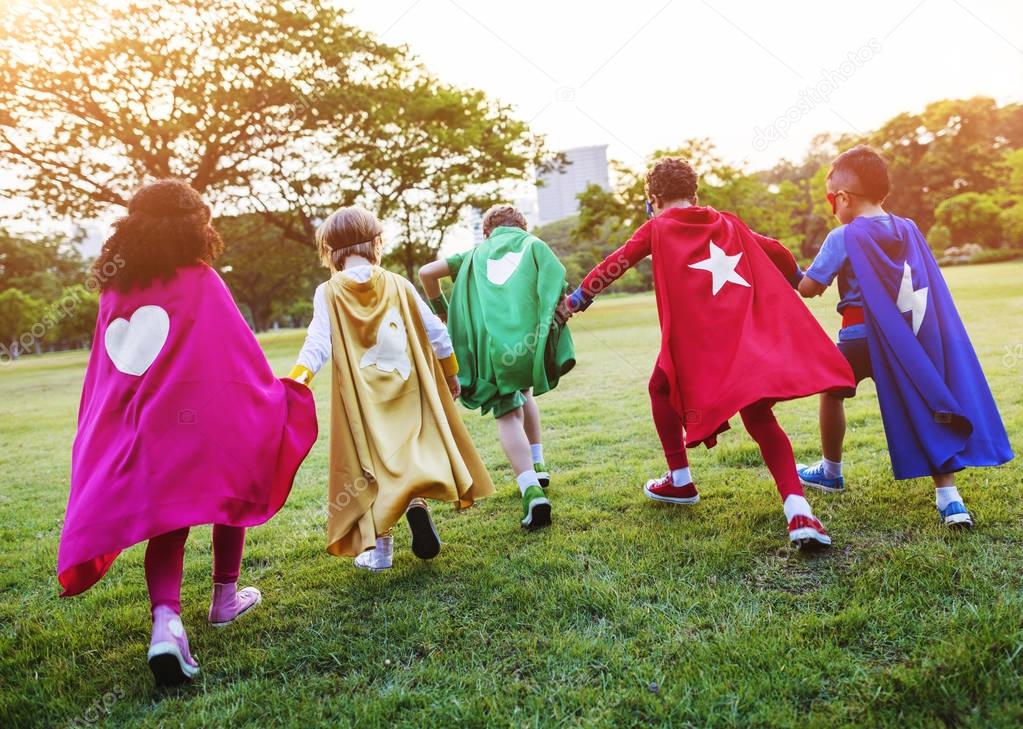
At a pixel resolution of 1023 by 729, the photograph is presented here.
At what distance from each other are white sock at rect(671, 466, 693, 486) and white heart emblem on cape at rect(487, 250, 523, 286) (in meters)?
1.49

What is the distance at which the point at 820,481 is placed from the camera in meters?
3.91

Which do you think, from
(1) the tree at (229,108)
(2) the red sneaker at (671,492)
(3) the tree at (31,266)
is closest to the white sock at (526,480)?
(2) the red sneaker at (671,492)

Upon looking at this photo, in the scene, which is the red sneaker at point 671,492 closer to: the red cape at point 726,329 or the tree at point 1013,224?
the red cape at point 726,329

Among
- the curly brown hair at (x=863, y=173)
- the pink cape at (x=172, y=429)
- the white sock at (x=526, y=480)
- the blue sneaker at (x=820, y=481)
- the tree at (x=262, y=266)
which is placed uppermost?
the tree at (x=262, y=266)

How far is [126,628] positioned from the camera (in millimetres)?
2961

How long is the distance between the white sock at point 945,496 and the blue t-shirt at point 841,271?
81 cm

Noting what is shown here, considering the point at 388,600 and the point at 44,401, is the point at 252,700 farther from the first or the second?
the point at 44,401

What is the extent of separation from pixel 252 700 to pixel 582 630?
3.81 ft

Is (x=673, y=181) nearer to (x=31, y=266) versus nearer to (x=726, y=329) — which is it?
(x=726, y=329)

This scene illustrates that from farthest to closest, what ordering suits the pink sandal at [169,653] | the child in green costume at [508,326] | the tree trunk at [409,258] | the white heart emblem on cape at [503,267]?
the tree trunk at [409,258], the white heart emblem on cape at [503,267], the child in green costume at [508,326], the pink sandal at [169,653]

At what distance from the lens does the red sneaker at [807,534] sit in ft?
9.73

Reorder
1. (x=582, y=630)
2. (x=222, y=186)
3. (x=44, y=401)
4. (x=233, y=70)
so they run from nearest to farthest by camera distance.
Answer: (x=582, y=630) → (x=44, y=401) → (x=233, y=70) → (x=222, y=186)

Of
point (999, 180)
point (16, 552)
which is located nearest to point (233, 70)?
point (16, 552)

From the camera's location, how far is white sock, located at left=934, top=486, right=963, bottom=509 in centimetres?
315
